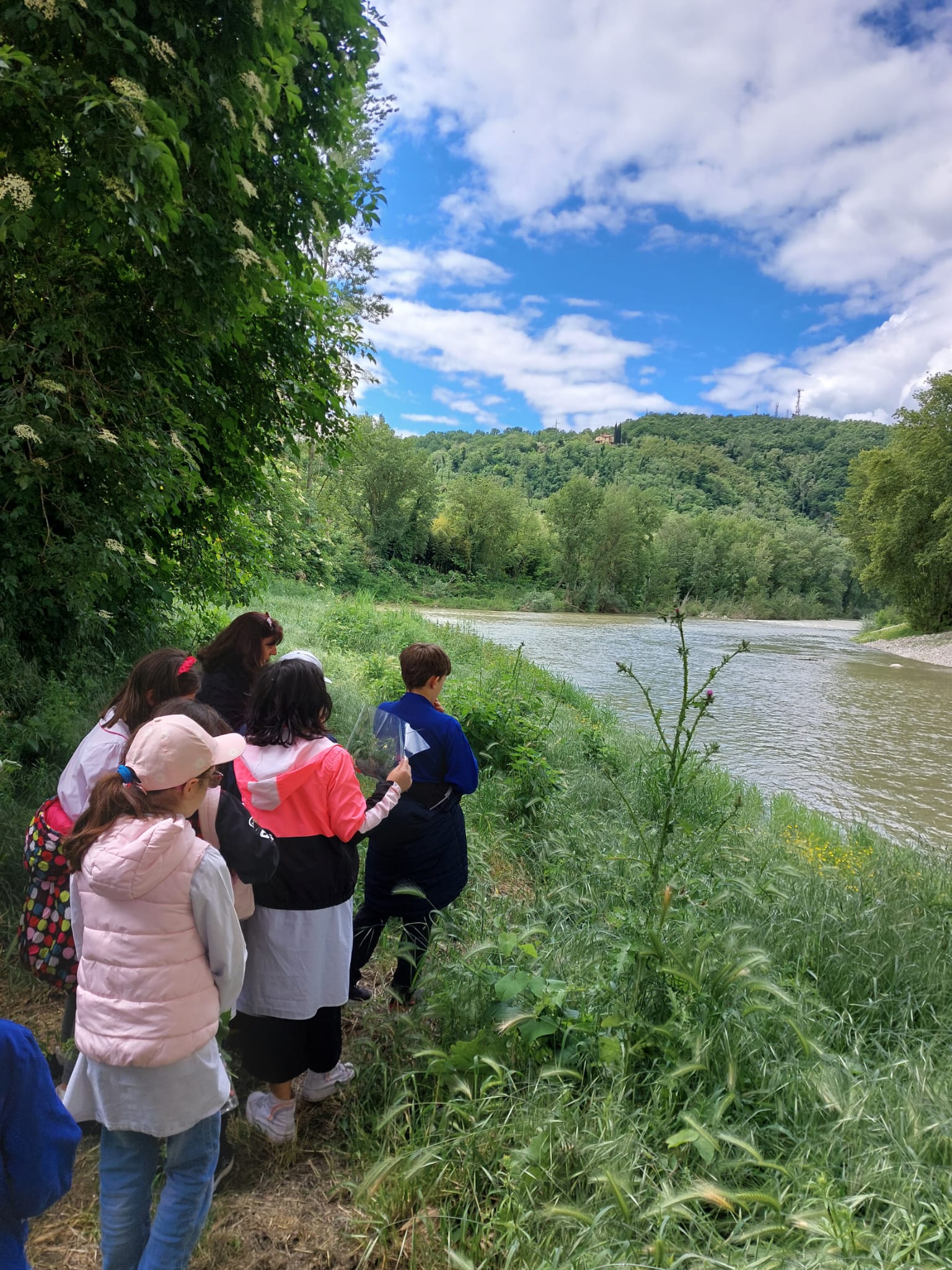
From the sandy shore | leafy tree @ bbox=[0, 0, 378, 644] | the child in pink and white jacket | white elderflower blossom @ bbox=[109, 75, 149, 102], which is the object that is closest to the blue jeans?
the child in pink and white jacket

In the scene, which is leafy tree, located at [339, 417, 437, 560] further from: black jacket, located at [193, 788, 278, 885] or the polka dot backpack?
black jacket, located at [193, 788, 278, 885]

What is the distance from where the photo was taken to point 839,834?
680 cm

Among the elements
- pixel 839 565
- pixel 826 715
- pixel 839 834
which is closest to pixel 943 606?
pixel 826 715

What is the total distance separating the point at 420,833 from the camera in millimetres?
2990

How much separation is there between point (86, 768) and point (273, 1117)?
1366 mm

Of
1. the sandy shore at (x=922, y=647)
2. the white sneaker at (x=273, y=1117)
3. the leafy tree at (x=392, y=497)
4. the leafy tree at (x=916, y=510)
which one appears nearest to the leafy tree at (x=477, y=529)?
the leafy tree at (x=392, y=497)

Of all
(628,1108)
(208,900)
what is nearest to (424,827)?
(628,1108)

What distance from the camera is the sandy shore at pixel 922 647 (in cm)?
2880

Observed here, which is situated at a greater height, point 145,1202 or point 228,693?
point 228,693

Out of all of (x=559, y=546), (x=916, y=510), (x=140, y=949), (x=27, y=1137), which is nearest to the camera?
(x=27, y=1137)

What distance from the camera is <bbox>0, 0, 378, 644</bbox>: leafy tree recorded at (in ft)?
9.18

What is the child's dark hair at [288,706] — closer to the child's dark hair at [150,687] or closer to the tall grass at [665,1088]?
the child's dark hair at [150,687]

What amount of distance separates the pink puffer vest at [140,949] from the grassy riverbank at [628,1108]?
0.78m

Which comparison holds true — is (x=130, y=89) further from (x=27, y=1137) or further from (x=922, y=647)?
(x=922, y=647)
